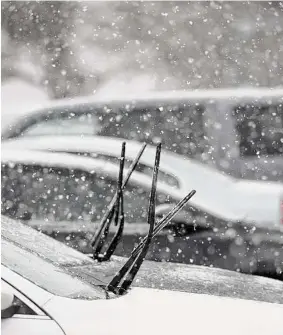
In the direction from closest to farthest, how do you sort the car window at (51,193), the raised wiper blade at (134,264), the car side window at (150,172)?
the raised wiper blade at (134,264), the car side window at (150,172), the car window at (51,193)

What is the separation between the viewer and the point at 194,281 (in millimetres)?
2107

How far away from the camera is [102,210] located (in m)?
2.37

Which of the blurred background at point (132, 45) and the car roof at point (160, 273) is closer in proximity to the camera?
the car roof at point (160, 273)

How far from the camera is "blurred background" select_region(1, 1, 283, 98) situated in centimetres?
252

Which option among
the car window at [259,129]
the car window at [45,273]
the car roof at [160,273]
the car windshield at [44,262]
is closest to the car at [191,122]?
the car window at [259,129]

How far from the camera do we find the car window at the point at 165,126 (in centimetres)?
249

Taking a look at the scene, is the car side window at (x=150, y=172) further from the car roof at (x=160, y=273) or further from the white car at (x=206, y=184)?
the car roof at (x=160, y=273)

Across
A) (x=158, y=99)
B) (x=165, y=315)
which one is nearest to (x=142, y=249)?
(x=165, y=315)

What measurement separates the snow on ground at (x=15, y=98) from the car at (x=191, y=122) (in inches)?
1.0

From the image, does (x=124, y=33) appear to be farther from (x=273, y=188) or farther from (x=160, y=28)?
(x=273, y=188)

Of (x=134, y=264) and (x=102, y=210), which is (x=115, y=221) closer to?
(x=102, y=210)

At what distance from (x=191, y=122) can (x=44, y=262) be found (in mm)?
1048

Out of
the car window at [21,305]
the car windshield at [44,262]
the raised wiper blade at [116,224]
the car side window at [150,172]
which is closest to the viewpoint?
the car window at [21,305]

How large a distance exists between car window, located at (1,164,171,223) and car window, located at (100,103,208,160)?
0.78ft
